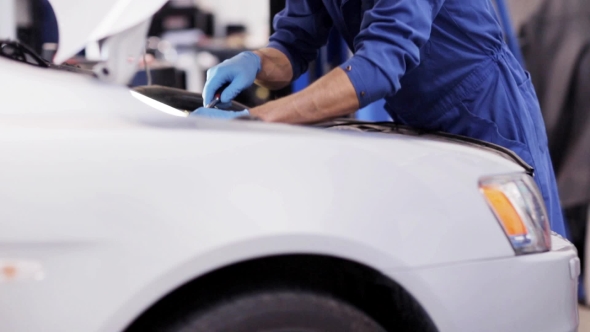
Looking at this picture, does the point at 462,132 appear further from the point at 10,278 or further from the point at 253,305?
the point at 10,278

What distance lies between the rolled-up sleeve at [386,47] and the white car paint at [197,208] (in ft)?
1.11

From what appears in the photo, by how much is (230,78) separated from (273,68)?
214mm

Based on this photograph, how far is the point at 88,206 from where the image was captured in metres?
0.92

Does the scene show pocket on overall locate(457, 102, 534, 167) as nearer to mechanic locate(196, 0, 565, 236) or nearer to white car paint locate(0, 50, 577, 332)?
mechanic locate(196, 0, 565, 236)

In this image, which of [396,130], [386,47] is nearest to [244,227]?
[386,47]

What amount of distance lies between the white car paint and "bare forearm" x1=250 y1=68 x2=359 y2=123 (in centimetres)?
30

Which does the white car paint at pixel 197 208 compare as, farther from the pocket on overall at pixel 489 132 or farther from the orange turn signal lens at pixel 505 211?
the pocket on overall at pixel 489 132

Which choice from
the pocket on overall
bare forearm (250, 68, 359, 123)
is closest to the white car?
bare forearm (250, 68, 359, 123)

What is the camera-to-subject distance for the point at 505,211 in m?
1.17

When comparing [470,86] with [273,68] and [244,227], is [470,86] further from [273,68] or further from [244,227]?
[244,227]

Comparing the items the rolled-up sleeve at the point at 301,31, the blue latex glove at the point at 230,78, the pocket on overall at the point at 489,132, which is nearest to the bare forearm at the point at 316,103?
the blue latex glove at the point at 230,78

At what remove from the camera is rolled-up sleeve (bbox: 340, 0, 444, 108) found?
4.76 feet

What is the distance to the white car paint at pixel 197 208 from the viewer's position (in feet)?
3.01

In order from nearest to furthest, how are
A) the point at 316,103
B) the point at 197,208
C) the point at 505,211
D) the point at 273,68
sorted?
the point at 197,208 → the point at 505,211 → the point at 316,103 → the point at 273,68
